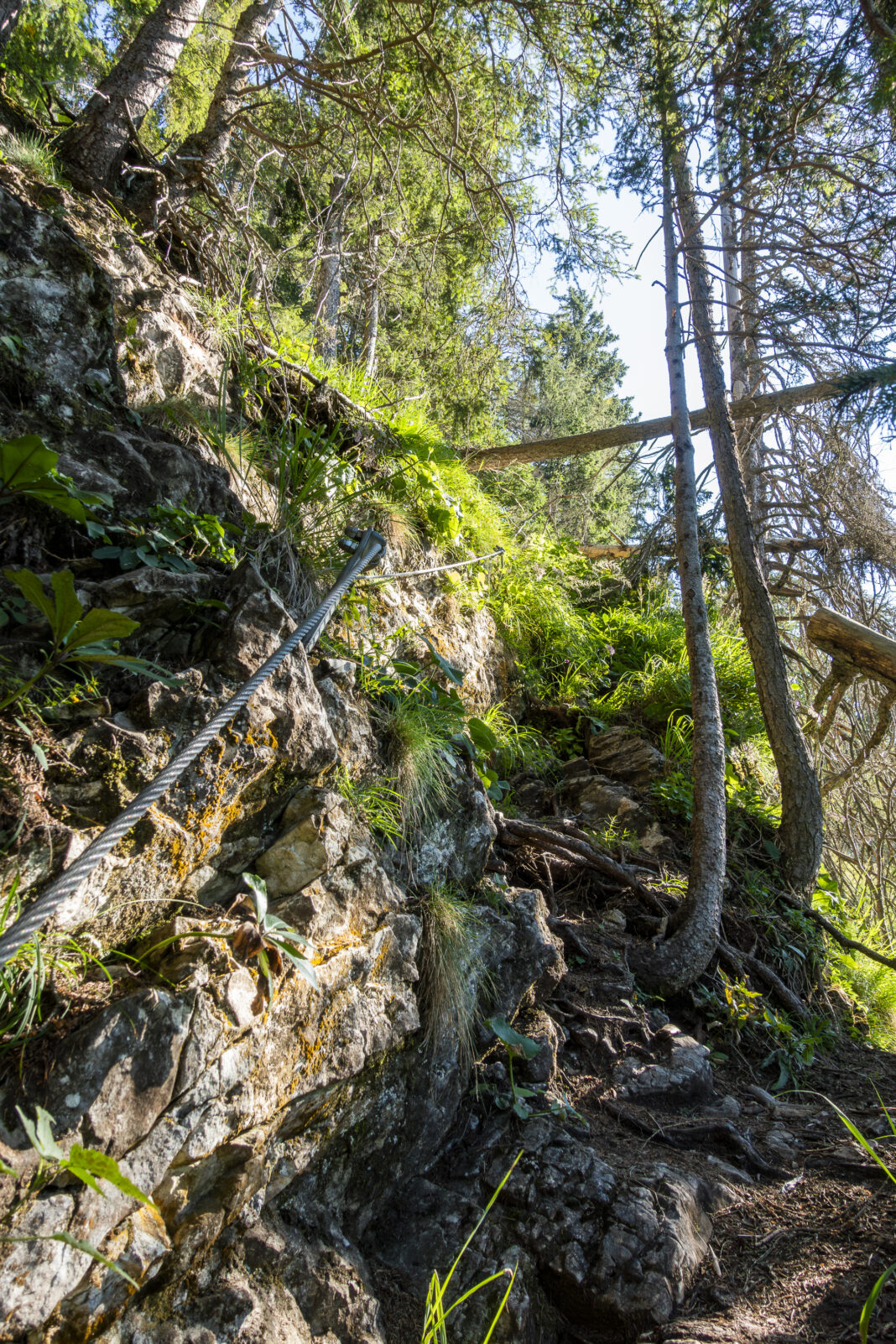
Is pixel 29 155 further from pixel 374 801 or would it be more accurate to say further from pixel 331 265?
pixel 331 265

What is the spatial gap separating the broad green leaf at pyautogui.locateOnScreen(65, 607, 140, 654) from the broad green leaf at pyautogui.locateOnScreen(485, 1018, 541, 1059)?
6.14 feet

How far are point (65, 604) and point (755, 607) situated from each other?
4074mm

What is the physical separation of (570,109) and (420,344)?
2.37 m

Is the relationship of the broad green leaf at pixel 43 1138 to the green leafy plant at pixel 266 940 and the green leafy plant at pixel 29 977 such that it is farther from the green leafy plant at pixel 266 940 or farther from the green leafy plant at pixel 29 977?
the green leafy plant at pixel 266 940

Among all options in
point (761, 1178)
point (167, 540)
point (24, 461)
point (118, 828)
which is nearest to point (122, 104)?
point (167, 540)

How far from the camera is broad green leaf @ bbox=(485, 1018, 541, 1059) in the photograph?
236cm

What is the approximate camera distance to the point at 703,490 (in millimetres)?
5527

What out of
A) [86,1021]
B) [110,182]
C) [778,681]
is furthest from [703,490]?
[86,1021]

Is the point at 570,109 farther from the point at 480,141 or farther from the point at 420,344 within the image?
the point at 420,344

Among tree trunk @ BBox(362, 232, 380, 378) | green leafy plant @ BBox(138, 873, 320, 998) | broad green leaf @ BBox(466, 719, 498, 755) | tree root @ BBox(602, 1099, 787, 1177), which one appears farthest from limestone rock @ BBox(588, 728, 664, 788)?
green leafy plant @ BBox(138, 873, 320, 998)

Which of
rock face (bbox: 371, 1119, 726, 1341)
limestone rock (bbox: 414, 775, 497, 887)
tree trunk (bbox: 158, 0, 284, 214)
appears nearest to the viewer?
rock face (bbox: 371, 1119, 726, 1341)

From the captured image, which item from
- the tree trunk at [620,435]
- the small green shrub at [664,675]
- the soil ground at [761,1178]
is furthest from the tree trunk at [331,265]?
the soil ground at [761,1178]

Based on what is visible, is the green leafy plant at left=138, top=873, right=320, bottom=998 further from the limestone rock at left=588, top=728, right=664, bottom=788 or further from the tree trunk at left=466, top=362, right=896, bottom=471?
the tree trunk at left=466, top=362, right=896, bottom=471

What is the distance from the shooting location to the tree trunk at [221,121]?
3.76 metres
